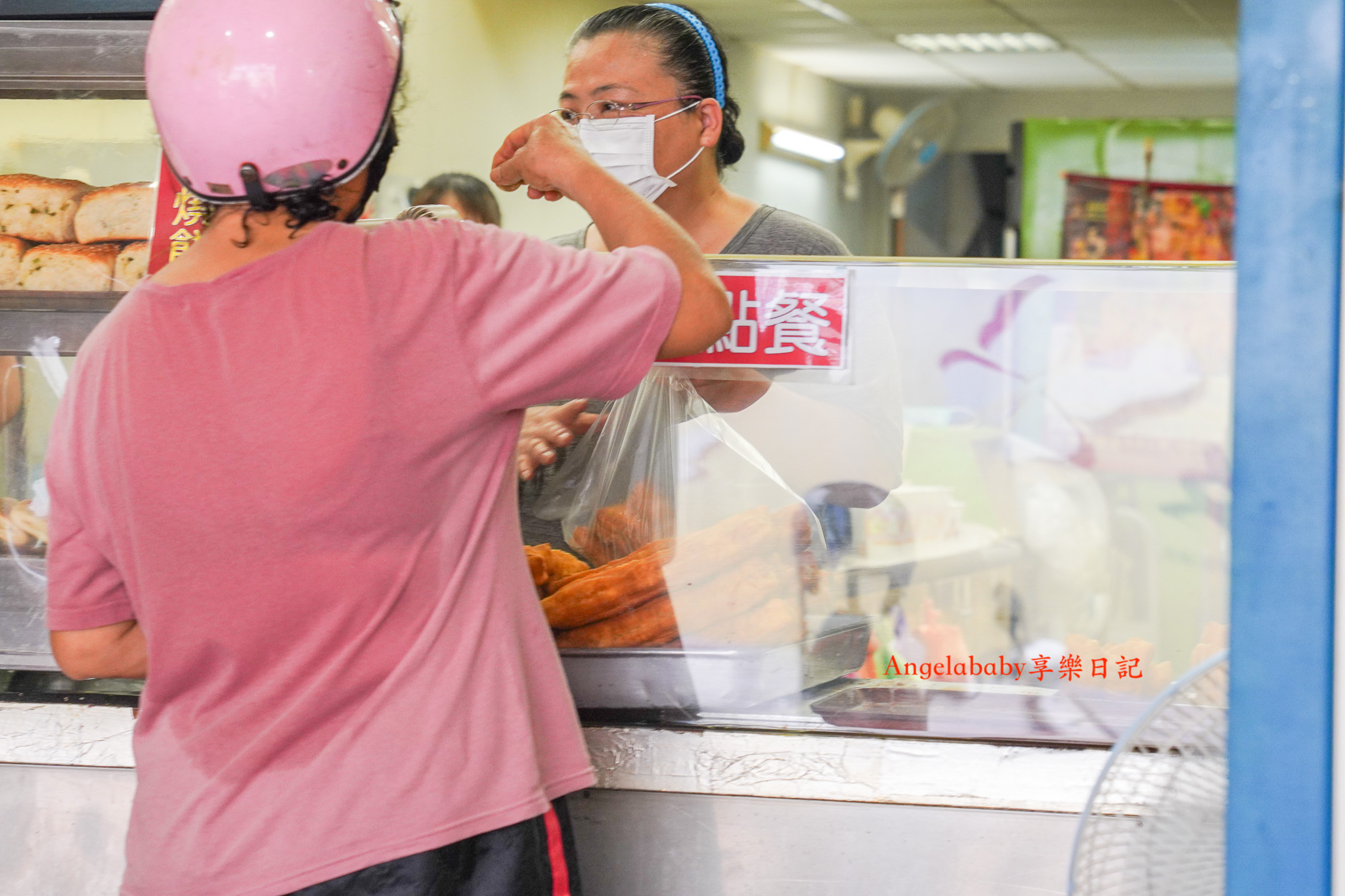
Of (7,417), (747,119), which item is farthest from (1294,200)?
(747,119)

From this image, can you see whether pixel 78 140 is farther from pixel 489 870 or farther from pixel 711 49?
pixel 489 870

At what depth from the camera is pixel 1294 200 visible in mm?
763

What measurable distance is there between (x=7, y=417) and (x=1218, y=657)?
1.68 m

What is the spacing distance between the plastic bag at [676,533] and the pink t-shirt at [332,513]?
43cm

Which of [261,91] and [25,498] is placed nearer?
[261,91]

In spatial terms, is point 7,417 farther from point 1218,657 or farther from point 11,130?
point 1218,657

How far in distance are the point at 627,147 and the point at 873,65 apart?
536cm

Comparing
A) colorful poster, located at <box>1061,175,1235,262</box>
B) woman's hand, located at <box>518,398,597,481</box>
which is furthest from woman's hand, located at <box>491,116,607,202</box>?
colorful poster, located at <box>1061,175,1235,262</box>

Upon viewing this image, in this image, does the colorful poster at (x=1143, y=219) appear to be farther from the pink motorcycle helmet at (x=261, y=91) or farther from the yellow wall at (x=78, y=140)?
the pink motorcycle helmet at (x=261, y=91)

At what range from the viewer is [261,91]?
0.99 meters

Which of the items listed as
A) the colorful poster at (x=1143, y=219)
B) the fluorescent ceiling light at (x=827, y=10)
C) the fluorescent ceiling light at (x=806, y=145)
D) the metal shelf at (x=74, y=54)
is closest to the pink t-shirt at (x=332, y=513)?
the metal shelf at (x=74, y=54)

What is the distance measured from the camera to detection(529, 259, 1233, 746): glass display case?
4.89ft

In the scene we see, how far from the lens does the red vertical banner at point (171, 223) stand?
5.44ft

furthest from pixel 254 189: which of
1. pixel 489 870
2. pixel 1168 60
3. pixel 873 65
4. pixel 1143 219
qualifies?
pixel 1143 219
